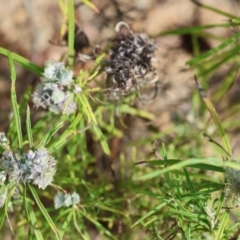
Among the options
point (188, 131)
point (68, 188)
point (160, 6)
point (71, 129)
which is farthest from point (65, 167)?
point (160, 6)

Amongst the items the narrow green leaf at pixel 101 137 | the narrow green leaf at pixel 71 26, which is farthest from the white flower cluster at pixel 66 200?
the narrow green leaf at pixel 71 26

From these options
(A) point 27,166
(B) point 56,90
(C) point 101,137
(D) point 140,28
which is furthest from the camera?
(D) point 140,28

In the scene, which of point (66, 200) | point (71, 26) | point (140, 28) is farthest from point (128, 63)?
point (140, 28)

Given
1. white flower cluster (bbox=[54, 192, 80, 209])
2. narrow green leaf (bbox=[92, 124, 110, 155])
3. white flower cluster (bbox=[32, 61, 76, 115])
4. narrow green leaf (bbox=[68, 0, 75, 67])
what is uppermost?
narrow green leaf (bbox=[68, 0, 75, 67])

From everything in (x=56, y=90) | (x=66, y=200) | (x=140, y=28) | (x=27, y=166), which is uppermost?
(x=140, y=28)

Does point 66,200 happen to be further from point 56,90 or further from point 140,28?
point 140,28

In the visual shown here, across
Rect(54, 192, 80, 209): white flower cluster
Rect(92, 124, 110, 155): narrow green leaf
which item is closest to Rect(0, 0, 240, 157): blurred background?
Rect(92, 124, 110, 155): narrow green leaf

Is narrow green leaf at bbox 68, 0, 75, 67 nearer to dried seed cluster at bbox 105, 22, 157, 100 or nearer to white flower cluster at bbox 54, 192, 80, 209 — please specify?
dried seed cluster at bbox 105, 22, 157, 100
